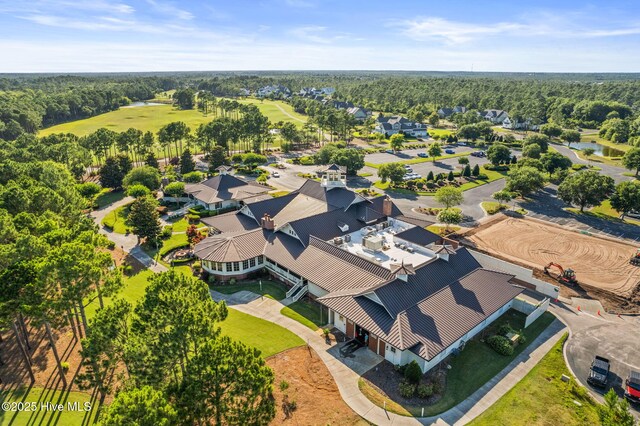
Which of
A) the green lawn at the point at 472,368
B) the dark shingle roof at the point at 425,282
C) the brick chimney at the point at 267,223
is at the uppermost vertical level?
the brick chimney at the point at 267,223

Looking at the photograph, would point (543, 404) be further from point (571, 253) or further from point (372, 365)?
point (571, 253)

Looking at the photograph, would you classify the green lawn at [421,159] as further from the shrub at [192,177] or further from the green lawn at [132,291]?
the green lawn at [132,291]

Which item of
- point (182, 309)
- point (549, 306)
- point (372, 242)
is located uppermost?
point (182, 309)

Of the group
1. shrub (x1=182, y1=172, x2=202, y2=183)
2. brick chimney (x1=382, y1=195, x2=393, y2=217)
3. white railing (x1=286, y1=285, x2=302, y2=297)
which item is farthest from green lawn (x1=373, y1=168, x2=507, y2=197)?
white railing (x1=286, y1=285, x2=302, y2=297)

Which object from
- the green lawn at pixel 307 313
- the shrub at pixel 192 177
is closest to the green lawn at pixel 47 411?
the green lawn at pixel 307 313

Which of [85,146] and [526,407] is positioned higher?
[85,146]

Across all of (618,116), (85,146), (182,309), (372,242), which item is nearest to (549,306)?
(372,242)

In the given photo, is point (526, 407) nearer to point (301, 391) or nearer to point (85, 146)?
point (301, 391)
